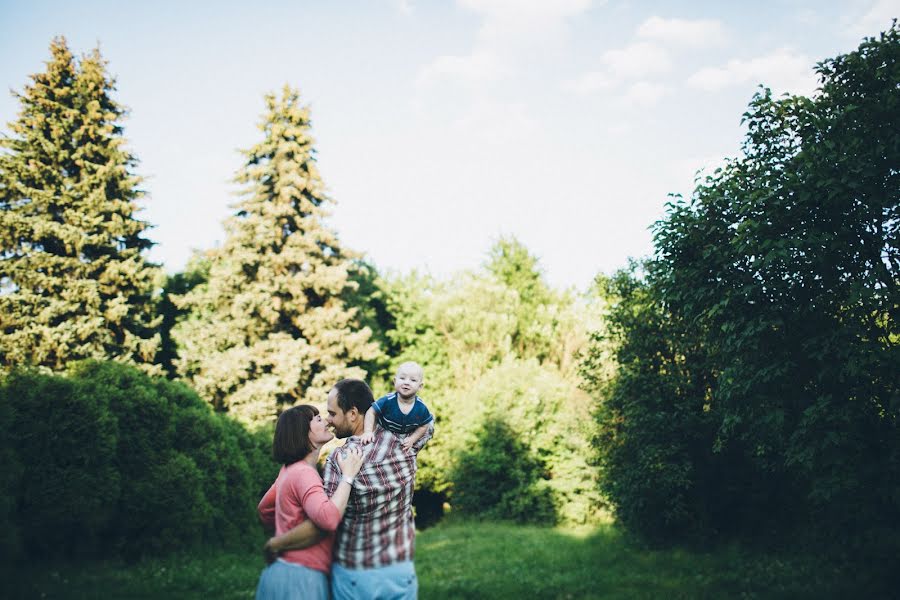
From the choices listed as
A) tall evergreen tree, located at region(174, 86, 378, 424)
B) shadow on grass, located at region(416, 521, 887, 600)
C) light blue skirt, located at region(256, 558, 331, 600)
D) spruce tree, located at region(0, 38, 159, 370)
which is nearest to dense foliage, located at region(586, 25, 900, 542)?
shadow on grass, located at region(416, 521, 887, 600)

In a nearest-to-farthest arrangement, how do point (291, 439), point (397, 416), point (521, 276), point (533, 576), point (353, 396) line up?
point (291, 439)
point (353, 396)
point (397, 416)
point (533, 576)
point (521, 276)

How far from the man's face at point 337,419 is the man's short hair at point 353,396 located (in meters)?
0.03

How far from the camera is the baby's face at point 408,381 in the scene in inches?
160

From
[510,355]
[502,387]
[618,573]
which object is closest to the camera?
[618,573]

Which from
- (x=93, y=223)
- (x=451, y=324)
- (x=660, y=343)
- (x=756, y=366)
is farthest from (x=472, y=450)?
(x=756, y=366)

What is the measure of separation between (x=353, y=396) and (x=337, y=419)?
0.17 meters

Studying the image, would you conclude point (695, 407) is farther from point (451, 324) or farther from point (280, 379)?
point (451, 324)

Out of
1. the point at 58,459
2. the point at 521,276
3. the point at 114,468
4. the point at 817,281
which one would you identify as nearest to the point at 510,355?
the point at 521,276

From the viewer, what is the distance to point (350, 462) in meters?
3.35

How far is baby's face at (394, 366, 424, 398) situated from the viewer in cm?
405

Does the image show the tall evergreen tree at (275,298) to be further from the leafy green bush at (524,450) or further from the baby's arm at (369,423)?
the baby's arm at (369,423)

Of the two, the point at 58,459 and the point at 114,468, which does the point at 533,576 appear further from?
the point at 58,459

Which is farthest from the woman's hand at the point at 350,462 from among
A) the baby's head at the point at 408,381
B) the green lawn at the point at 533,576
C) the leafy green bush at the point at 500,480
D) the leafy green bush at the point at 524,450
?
the leafy green bush at the point at 500,480

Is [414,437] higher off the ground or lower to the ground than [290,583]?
higher
